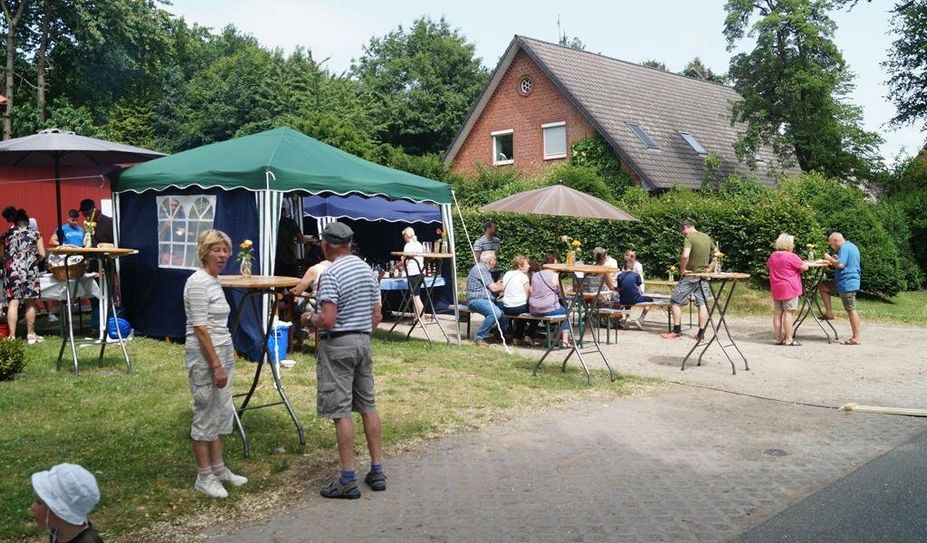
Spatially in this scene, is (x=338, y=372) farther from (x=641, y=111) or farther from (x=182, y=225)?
(x=641, y=111)

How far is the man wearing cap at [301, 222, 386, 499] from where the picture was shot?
16.9 ft

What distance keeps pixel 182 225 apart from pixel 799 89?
53.3 ft

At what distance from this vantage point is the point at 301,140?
11.0 metres

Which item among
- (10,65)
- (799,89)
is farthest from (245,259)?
(10,65)

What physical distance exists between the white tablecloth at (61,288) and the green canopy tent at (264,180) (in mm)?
884

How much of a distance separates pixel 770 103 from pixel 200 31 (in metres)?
48.7

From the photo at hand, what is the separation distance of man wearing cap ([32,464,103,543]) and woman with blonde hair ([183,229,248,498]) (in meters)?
2.16

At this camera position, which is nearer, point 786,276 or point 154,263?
point 154,263

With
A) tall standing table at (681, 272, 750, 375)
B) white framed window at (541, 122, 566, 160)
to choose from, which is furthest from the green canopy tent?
white framed window at (541, 122, 566, 160)

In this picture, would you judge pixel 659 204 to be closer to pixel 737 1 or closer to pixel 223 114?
pixel 737 1

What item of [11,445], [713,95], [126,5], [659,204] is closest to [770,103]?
[659,204]

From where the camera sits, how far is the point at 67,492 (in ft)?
9.29

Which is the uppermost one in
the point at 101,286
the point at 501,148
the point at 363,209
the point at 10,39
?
the point at 10,39

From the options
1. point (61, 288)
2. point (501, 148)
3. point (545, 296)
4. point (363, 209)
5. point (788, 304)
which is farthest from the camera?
point (501, 148)
